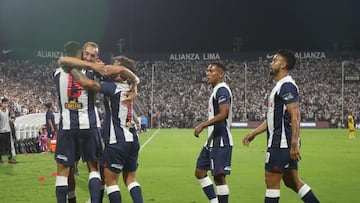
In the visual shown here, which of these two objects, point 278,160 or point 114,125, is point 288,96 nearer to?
point 278,160

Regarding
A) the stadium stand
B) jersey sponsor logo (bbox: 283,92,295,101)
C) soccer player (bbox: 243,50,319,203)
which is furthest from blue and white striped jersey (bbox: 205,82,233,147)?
the stadium stand

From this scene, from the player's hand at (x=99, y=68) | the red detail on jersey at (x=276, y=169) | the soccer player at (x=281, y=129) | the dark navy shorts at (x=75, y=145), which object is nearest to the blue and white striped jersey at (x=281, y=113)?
the soccer player at (x=281, y=129)

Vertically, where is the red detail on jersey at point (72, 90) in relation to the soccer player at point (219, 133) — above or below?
above

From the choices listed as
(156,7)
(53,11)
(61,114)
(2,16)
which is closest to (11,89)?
(2,16)

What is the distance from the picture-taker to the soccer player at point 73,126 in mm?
7121

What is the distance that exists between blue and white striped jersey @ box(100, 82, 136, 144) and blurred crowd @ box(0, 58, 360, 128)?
152 feet

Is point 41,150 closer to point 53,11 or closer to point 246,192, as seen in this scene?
point 246,192

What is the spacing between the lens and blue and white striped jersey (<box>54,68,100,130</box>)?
7129 mm

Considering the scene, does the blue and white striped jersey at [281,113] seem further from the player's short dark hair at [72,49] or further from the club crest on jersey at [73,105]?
the player's short dark hair at [72,49]

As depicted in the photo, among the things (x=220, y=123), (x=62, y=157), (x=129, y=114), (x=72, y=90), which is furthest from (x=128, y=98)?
(x=220, y=123)

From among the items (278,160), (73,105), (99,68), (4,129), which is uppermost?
(99,68)

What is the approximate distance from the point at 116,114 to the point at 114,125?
5.8 inches

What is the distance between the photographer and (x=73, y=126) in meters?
7.11

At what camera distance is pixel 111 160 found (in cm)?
669
